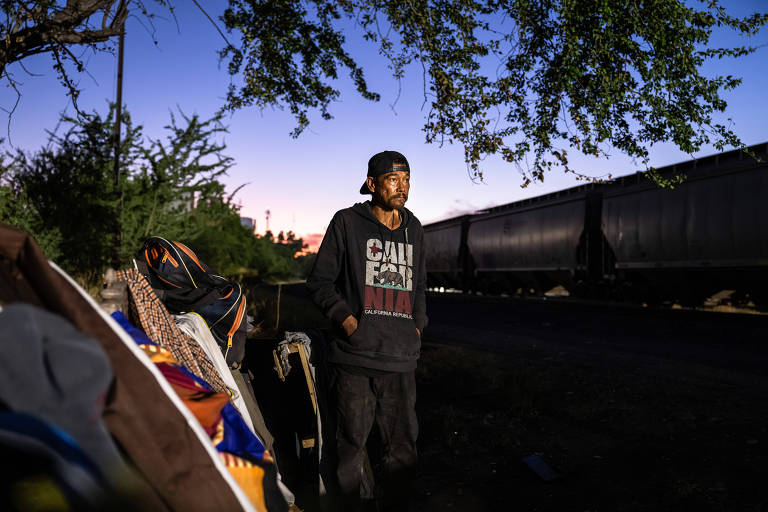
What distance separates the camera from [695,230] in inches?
576

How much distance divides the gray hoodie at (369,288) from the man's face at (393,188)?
119mm

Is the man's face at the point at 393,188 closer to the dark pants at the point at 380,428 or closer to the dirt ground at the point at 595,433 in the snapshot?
the dark pants at the point at 380,428

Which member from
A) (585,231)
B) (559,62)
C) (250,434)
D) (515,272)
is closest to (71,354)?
(250,434)

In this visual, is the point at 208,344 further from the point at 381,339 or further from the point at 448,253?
the point at 448,253

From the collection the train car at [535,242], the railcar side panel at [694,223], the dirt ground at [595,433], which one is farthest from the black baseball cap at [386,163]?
the train car at [535,242]

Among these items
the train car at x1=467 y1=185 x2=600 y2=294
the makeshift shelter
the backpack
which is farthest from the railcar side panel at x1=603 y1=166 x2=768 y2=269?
the makeshift shelter

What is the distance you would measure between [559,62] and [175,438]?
6.05m

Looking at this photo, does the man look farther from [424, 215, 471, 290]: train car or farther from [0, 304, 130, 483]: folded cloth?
[424, 215, 471, 290]: train car

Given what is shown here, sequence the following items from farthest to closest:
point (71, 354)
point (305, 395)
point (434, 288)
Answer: point (434, 288)
point (305, 395)
point (71, 354)

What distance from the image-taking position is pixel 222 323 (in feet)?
10.0

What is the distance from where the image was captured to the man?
9.11 feet

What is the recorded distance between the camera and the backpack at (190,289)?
297cm

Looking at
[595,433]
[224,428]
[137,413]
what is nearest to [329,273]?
[224,428]

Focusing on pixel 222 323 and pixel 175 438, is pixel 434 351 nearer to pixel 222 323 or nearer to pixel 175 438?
pixel 222 323
